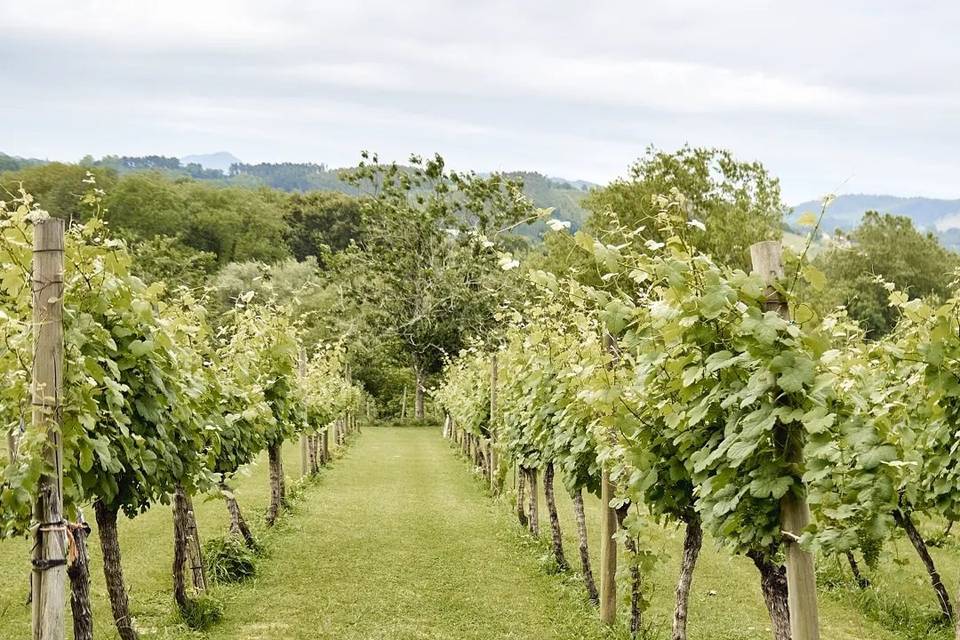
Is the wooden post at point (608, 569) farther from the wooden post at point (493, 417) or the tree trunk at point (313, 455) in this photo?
the tree trunk at point (313, 455)

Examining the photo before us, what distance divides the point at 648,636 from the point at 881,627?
10.4ft

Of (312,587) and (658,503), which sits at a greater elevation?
(658,503)

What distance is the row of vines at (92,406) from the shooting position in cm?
447

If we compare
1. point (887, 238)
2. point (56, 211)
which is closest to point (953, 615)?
point (887, 238)

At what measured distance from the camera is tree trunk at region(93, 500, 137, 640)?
718cm

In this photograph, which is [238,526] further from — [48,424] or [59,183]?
[59,183]

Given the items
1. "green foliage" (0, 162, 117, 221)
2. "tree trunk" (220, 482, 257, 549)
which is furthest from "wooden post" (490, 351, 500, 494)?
"green foliage" (0, 162, 117, 221)

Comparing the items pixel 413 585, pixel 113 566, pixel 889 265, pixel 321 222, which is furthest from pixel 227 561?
pixel 321 222

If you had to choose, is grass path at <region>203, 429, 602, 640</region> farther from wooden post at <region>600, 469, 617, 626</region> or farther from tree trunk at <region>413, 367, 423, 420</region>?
tree trunk at <region>413, 367, 423, 420</region>

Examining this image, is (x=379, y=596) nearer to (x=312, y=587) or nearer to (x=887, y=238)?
(x=312, y=587)

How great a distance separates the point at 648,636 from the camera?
8.04 metres

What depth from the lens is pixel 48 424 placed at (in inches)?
175

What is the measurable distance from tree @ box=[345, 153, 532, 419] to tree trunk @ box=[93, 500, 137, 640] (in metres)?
35.8

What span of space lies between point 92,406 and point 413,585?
665 centimetres
